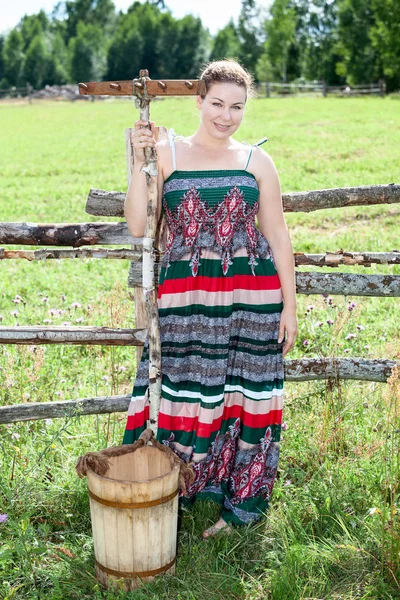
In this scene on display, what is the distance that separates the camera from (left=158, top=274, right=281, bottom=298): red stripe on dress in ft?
9.52

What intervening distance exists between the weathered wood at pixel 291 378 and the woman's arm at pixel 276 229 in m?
0.75

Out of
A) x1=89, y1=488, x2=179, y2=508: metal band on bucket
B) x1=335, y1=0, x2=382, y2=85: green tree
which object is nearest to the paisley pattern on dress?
x1=89, y1=488, x2=179, y2=508: metal band on bucket

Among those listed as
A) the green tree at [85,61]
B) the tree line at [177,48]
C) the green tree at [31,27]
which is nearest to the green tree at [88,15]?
the green tree at [31,27]

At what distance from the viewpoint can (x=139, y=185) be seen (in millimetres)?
2789

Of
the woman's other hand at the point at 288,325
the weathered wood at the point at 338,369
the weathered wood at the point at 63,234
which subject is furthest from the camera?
the weathered wood at the point at 338,369

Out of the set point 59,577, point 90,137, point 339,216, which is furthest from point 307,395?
point 90,137

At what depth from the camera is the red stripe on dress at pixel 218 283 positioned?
2.90 meters

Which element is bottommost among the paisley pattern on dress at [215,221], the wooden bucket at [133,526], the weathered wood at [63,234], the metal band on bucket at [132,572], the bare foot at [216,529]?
the bare foot at [216,529]

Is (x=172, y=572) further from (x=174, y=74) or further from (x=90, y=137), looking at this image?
(x=174, y=74)

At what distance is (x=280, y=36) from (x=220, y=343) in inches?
2060

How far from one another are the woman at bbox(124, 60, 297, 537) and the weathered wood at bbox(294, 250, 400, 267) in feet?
1.78

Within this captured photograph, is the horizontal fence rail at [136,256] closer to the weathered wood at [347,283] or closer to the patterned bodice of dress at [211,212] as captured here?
the weathered wood at [347,283]

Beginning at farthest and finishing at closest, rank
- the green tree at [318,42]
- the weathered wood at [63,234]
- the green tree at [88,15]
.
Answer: the green tree at [88,15]
the green tree at [318,42]
the weathered wood at [63,234]

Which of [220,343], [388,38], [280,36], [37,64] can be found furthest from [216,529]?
[37,64]
